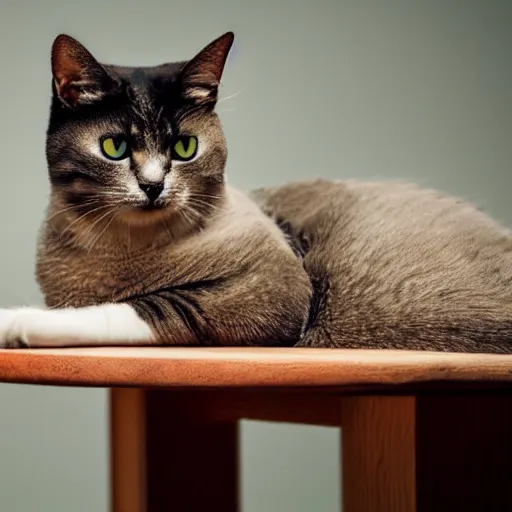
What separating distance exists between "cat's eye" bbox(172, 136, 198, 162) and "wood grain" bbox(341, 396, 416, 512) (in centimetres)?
35

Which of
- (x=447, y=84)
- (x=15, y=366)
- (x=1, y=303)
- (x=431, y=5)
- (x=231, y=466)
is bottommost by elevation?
(x=231, y=466)

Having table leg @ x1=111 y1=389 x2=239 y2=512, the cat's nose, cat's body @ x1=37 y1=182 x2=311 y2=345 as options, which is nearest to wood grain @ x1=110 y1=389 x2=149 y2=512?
table leg @ x1=111 y1=389 x2=239 y2=512

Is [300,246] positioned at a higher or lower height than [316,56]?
lower

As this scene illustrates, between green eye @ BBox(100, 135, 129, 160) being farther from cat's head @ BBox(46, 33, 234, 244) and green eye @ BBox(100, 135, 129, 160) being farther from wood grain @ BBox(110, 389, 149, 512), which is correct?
wood grain @ BBox(110, 389, 149, 512)

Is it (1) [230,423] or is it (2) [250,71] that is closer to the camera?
(1) [230,423]

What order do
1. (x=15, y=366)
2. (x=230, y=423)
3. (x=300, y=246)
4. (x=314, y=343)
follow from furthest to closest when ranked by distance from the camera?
(x=230, y=423) < (x=300, y=246) < (x=314, y=343) < (x=15, y=366)

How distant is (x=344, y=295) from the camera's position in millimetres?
1056

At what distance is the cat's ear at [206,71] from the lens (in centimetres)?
101

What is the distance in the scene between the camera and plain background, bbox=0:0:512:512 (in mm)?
1621

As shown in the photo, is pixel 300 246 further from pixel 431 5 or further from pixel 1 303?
pixel 431 5

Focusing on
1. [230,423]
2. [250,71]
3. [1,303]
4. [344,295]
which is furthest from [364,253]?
[1,303]

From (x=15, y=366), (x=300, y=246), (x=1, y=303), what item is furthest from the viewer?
(x=1, y=303)

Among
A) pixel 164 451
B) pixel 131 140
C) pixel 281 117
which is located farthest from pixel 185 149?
pixel 281 117

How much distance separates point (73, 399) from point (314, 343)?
80 cm
